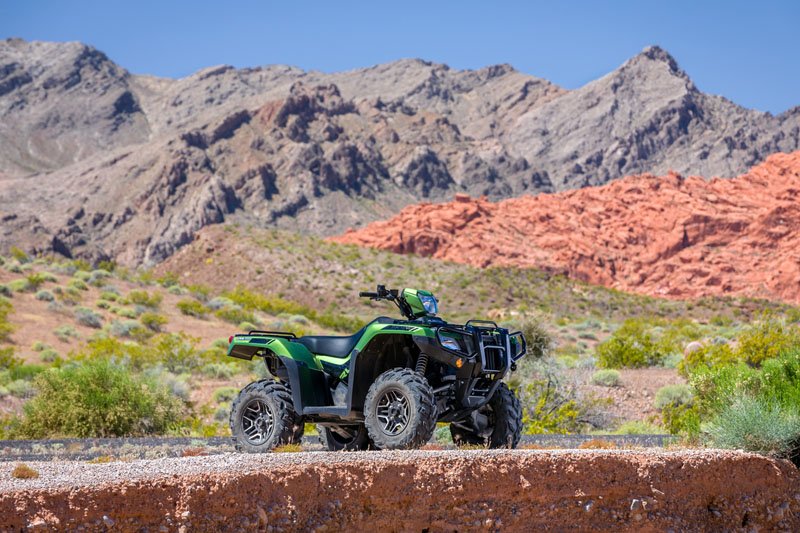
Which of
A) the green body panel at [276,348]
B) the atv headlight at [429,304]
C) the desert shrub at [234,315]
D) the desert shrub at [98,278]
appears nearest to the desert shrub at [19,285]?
the desert shrub at [98,278]

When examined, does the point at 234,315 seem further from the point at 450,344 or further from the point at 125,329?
the point at 450,344

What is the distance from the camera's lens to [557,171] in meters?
160

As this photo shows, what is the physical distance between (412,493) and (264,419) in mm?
2927

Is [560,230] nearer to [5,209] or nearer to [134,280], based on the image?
[134,280]

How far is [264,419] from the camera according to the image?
8.55m

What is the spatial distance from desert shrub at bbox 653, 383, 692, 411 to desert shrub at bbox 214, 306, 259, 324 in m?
23.2

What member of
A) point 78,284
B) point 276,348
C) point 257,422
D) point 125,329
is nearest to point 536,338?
point 125,329

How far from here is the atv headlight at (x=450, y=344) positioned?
7.89 meters

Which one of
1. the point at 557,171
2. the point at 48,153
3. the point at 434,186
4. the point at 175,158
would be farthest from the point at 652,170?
the point at 48,153

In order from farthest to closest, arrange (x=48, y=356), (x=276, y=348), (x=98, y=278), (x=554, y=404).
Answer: (x=98, y=278) < (x=48, y=356) < (x=554, y=404) < (x=276, y=348)

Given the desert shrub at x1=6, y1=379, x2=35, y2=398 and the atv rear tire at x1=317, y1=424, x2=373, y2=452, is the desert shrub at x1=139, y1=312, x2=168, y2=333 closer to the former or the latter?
the desert shrub at x1=6, y1=379, x2=35, y2=398

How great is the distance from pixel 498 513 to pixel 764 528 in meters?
2.64

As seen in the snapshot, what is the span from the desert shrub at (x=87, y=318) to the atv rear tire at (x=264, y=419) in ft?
85.0

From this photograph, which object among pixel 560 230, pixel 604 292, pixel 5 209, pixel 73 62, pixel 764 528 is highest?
pixel 73 62
